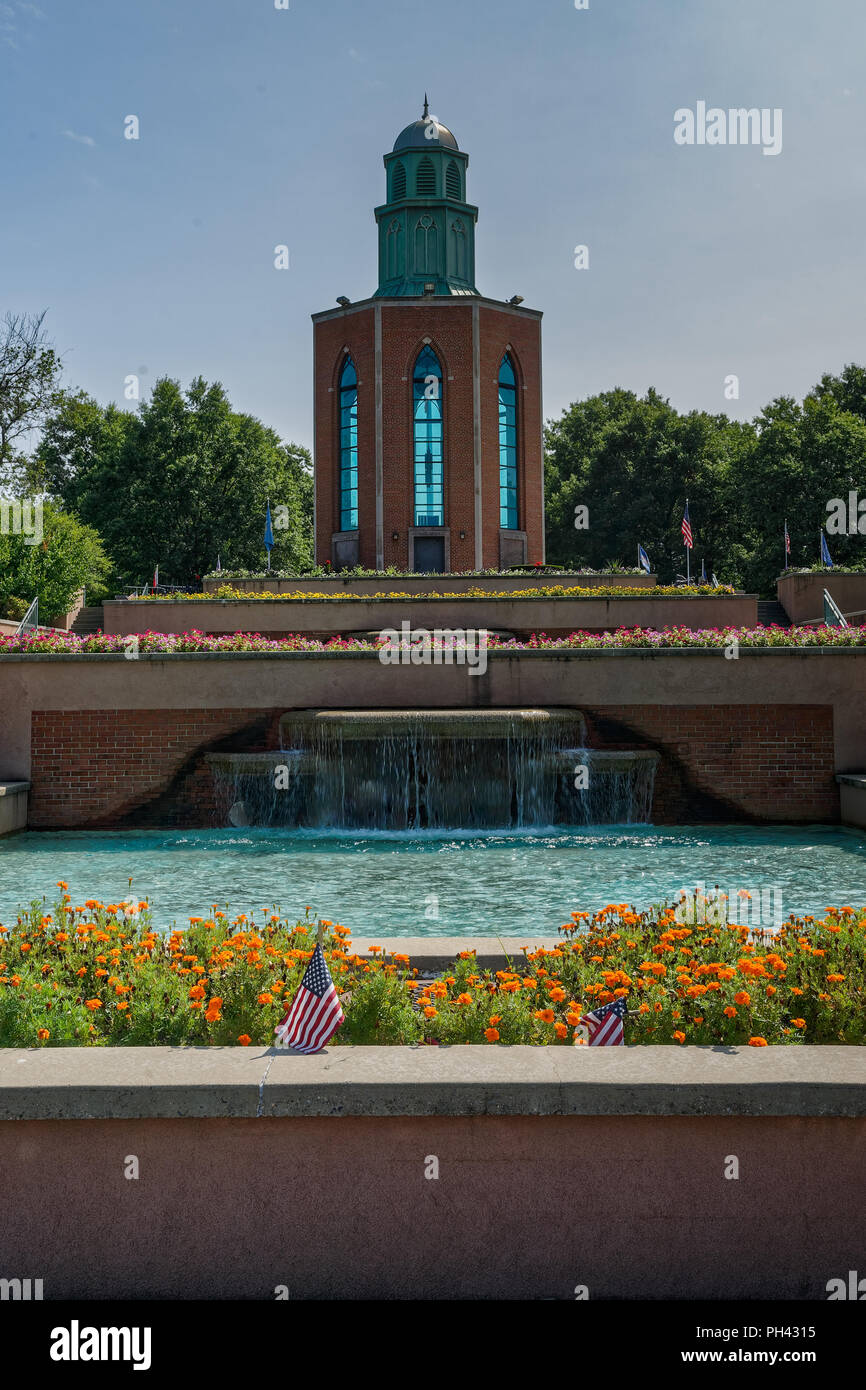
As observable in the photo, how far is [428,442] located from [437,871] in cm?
2852

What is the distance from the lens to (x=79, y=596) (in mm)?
39688

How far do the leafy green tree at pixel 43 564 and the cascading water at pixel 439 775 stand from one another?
19.6 m

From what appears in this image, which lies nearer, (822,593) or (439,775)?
(439,775)

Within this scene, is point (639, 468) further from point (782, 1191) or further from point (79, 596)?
point (782, 1191)

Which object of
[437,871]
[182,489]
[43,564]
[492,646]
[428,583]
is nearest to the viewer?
[437,871]

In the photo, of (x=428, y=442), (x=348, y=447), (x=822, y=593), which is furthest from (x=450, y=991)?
(x=348, y=447)

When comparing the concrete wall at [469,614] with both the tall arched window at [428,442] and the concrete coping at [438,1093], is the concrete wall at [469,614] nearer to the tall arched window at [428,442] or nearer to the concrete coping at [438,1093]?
the tall arched window at [428,442]

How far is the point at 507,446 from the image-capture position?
39719 millimetres

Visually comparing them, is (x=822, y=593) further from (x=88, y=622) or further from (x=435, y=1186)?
(x=435, y=1186)

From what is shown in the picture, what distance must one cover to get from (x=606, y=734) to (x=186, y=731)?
22.8 feet

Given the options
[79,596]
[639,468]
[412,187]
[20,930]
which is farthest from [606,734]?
[639,468]

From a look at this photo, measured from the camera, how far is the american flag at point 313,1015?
428 cm

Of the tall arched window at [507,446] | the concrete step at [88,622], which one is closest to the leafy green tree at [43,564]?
the concrete step at [88,622]
